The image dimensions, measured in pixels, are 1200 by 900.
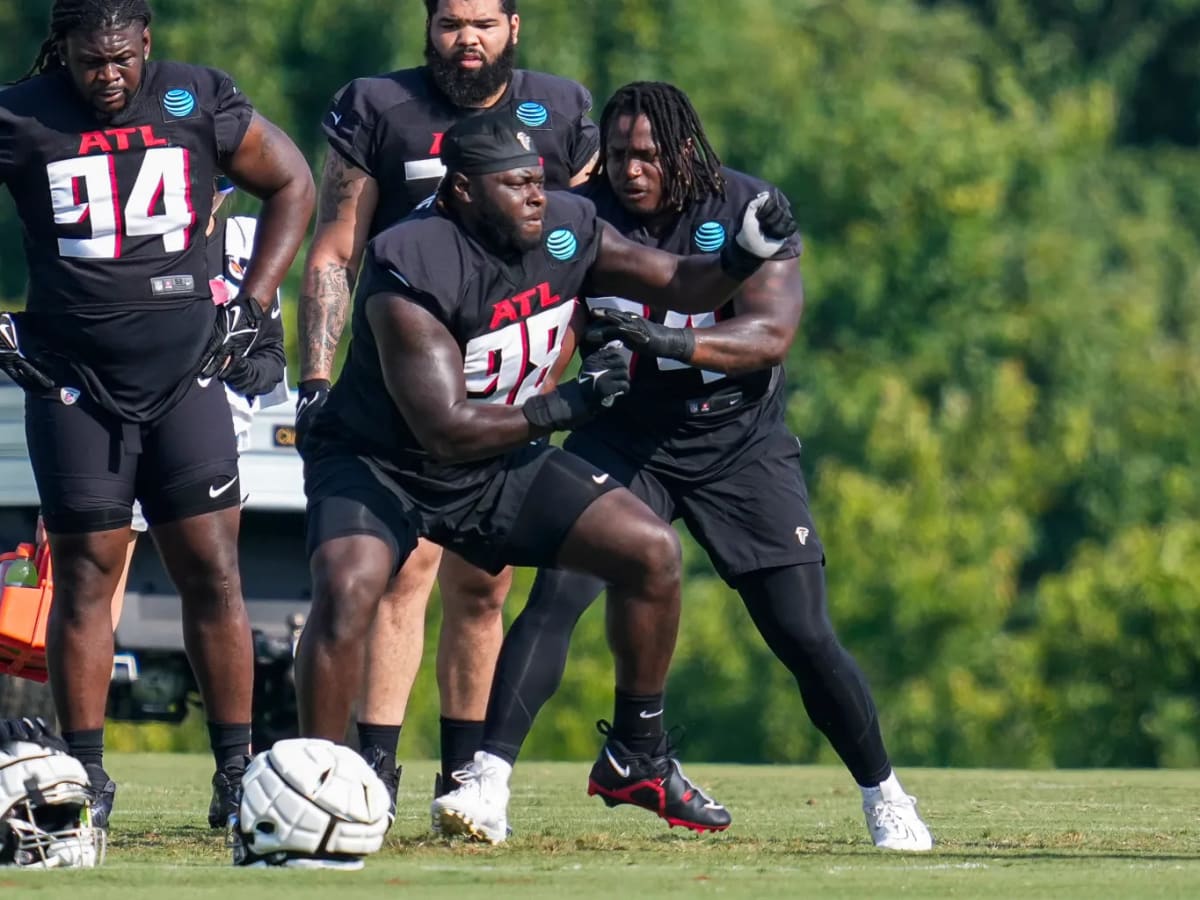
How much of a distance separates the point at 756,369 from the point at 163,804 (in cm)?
270

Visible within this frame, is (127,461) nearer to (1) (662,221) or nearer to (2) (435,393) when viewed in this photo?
(2) (435,393)

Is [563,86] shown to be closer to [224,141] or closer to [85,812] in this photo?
[224,141]

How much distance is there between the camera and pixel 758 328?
7.65 m

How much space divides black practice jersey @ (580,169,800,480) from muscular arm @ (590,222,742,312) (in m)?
0.26

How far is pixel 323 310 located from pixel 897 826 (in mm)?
2191

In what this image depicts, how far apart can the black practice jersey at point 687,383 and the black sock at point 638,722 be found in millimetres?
673

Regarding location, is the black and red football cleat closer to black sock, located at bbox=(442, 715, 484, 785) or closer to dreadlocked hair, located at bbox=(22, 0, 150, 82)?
black sock, located at bbox=(442, 715, 484, 785)

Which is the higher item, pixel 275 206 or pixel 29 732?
pixel 275 206

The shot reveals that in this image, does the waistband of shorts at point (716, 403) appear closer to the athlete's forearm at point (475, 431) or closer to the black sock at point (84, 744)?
the athlete's forearm at point (475, 431)

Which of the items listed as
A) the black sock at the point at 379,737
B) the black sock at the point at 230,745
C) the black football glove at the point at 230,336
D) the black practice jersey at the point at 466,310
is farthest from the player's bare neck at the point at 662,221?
the black sock at the point at 230,745

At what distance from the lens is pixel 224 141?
7.88 meters

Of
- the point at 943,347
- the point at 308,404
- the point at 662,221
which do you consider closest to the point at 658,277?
the point at 662,221

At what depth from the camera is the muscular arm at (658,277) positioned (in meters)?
7.50

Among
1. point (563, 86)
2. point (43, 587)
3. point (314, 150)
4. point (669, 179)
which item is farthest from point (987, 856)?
point (314, 150)
